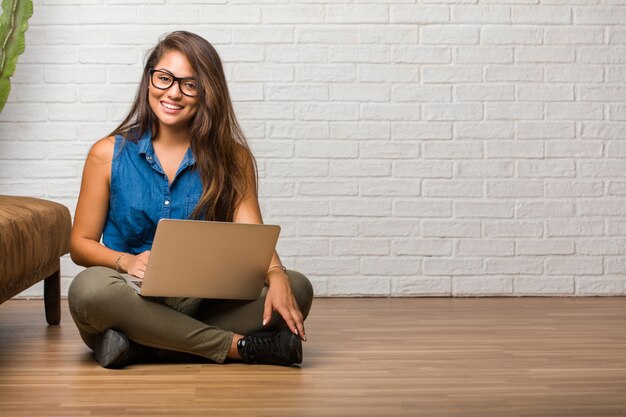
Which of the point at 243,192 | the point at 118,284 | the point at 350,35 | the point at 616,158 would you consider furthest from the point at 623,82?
the point at 118,284

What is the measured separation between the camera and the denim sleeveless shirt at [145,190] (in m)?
2.50

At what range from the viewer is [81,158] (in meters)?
3.78

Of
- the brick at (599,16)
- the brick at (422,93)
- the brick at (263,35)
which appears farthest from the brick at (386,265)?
the brick at (599,16)

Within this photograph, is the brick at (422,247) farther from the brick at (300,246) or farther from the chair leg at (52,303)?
the chair leg at (52,303)

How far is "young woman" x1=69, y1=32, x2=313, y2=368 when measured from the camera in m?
2.38

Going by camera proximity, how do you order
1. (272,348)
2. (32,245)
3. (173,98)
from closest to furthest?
(272,348) → (173,98) → (32,245)

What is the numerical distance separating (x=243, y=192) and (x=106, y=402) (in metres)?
0.79

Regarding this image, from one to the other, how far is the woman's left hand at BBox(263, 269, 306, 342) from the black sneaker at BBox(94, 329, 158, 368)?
34 centimetres

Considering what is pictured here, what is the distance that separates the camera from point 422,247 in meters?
3.85

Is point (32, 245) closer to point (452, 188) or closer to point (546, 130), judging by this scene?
point (452, 188)

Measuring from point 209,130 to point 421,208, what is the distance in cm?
151

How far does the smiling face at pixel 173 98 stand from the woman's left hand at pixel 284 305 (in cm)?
48

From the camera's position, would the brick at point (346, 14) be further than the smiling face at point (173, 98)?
Yes

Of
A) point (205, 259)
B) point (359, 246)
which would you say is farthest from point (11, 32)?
point (205, 259)
